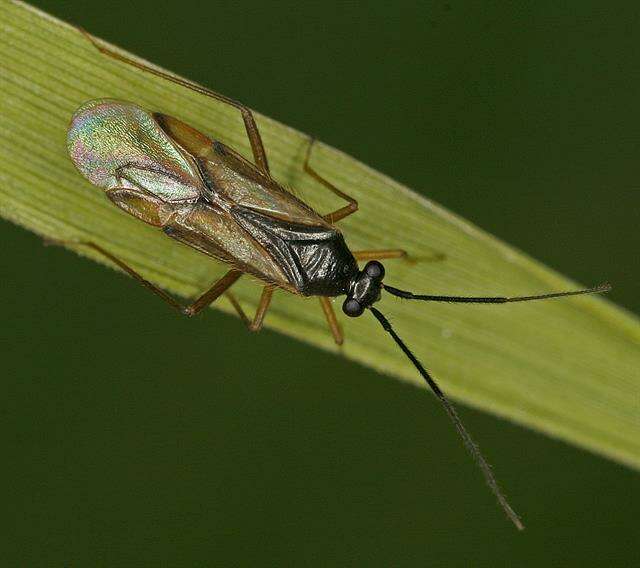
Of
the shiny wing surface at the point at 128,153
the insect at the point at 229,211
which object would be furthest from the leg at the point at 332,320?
the shiny wing surface at the point at 128,153

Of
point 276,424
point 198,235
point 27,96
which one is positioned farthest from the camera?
point 276,424

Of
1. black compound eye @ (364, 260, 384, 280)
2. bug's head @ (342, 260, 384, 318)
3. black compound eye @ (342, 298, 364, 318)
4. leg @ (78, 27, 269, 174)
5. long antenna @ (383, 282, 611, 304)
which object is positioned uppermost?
leg @ (78, 27, 269, 174)

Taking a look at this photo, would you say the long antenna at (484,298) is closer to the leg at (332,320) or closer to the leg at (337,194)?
the leg at (332,320)

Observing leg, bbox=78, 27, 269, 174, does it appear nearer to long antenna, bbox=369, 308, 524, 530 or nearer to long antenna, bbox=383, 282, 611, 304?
long antenna, bbox=383, 282, 611, 304

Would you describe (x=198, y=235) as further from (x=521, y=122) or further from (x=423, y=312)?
(x=521, y=122)

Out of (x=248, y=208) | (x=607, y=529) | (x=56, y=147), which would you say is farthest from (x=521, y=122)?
(x=56, y=147)

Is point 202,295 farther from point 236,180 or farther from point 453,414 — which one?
point 453,414

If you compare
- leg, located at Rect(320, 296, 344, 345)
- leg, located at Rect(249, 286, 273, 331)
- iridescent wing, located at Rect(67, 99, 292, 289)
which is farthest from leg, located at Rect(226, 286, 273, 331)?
leg, located at Rect(320, 296, 344, 345)
